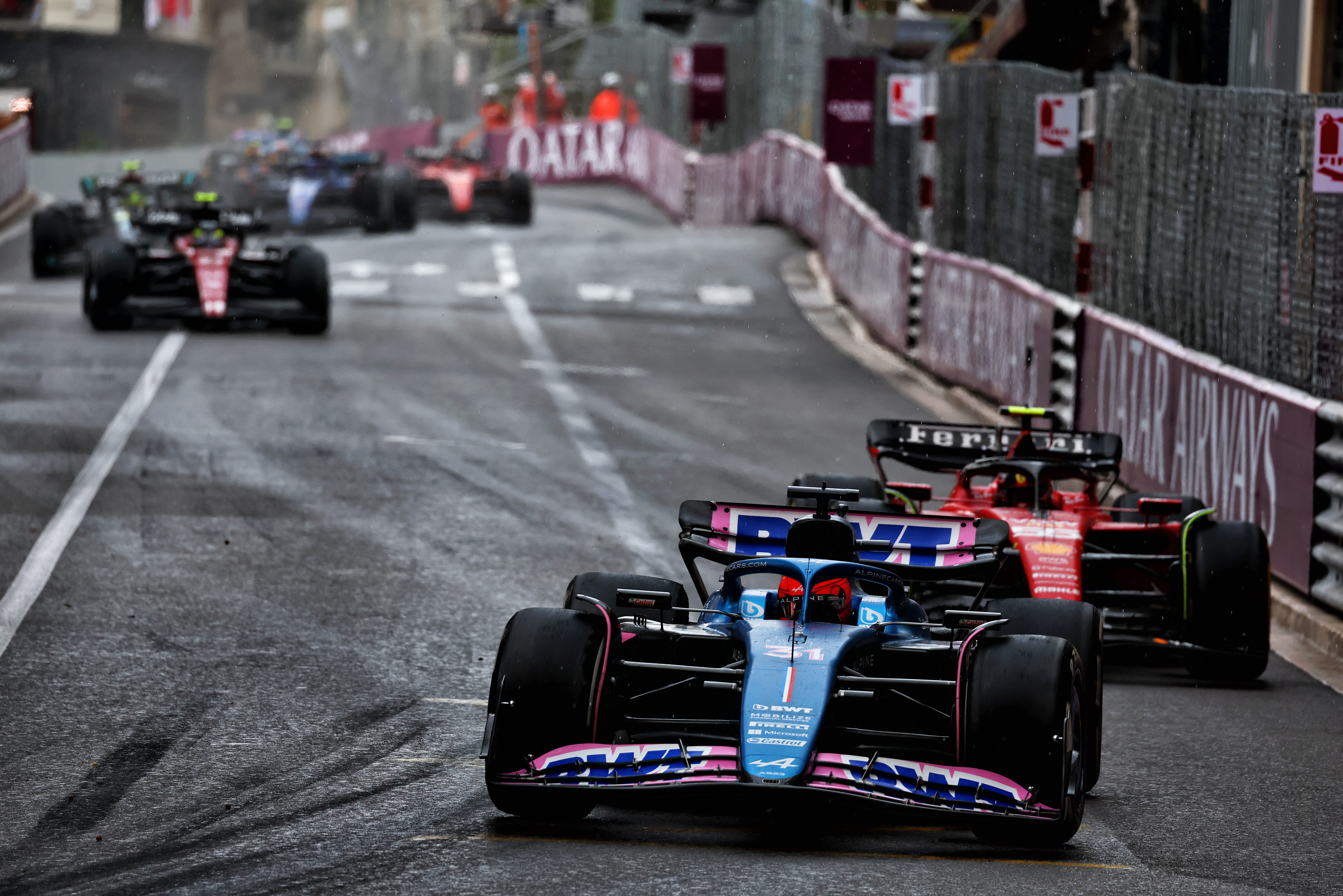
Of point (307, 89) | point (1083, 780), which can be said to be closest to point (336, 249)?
point (1083, 780)

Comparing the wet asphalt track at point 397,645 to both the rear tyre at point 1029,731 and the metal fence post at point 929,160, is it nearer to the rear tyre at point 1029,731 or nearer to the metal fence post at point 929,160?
the rear tyre at point 1029,731

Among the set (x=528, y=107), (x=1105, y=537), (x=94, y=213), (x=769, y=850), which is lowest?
(x=769, y=850)

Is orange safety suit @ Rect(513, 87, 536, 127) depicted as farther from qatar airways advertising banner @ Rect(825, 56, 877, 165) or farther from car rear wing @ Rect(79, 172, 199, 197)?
qatar airways advertising banner @ Rect(825, 56, 877, 165)

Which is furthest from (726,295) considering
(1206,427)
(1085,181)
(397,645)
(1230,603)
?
(397,645)

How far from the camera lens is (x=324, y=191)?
34.4 meters

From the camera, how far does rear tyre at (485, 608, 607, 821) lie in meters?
6.61

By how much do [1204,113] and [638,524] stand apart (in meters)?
4.39

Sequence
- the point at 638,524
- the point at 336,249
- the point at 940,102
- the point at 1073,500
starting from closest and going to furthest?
the point at 1073,500
the point at 638,524
the point at 940,102
the point at 336,249

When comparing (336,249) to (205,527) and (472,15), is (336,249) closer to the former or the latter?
(205,527)

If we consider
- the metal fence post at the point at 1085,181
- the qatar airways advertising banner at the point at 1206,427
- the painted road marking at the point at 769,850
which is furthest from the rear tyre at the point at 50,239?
the painted road marking at the point at 769,850

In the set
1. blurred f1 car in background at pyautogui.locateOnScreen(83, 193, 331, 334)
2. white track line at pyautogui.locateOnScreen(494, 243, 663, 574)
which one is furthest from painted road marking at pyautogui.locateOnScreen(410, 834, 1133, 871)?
blurred f1 car in background at pyautogui.locateOnScreen(83, 193, 331, 334)

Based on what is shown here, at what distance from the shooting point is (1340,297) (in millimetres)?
11086

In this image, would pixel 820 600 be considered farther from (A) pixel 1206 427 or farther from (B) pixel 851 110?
(B) pixel 851 110

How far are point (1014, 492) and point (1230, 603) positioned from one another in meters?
1.38
